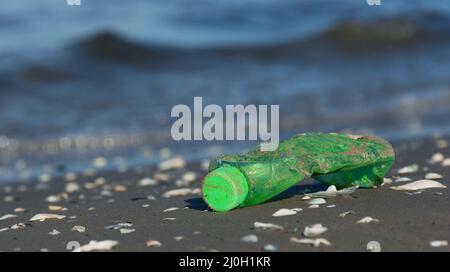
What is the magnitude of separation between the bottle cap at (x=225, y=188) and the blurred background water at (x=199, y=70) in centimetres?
299

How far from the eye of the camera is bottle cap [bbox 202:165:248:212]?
3232 mm

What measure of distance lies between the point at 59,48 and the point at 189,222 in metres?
7.70

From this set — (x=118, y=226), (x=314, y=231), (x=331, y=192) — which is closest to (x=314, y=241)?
(x=314, y=231)

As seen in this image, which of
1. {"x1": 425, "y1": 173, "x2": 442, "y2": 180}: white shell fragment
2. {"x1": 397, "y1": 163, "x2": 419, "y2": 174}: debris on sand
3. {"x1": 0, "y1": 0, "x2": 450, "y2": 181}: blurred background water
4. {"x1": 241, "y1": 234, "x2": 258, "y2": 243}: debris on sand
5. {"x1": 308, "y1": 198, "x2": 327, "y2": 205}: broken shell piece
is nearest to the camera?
{"x1": 241, "y1": 234, "x2": 258, "y2": 243}: debris on sand

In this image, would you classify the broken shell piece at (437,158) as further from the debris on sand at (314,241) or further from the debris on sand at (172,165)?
the debris on sand at (314,241)

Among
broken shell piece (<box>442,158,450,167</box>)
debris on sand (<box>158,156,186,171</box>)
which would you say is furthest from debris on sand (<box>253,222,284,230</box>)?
debris on sand (<box>158,156,186,171</box>)

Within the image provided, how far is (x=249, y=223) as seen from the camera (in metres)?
3.13

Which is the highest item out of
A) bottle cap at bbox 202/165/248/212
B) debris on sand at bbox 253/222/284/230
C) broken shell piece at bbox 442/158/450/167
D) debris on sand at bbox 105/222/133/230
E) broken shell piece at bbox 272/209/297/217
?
bottle cap at bbox 202/165/248/212

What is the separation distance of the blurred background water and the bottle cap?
9.80 ft

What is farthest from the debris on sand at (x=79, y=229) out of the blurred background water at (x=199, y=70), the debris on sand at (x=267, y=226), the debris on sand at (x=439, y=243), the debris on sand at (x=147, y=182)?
the blurred background water at (x=199, y=70)

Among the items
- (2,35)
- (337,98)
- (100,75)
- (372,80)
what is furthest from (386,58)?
(2,35)

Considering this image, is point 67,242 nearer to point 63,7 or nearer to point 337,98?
point 337,98

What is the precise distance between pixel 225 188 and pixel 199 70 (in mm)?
6912

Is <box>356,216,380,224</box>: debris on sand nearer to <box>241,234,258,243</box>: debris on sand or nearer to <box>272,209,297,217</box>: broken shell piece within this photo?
<box>272,209,297,217</box>: broken shell piece
